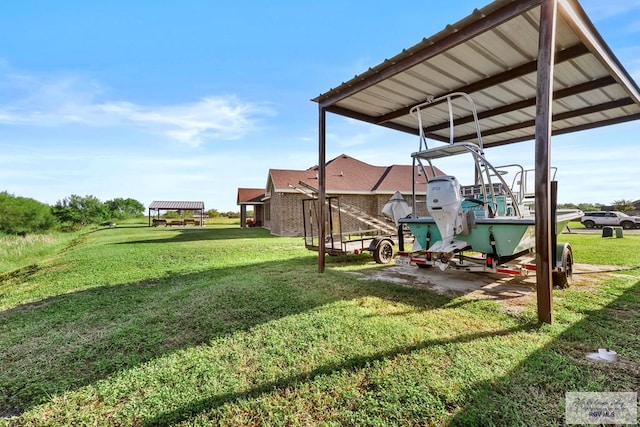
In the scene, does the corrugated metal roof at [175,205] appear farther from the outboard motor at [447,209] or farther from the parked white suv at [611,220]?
the parked white suv at [611,220]

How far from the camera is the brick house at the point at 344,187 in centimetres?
1719

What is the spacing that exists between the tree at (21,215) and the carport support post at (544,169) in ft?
99.4

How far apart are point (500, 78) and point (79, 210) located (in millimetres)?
45392

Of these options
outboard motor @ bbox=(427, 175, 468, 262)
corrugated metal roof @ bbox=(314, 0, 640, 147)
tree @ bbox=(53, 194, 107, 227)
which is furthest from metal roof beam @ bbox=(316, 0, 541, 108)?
tree @ bbox=(53, 194, 107, 227)

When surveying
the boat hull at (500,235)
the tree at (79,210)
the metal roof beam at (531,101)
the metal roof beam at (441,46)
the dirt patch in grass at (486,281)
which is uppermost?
the metal roof beam at (531,101)

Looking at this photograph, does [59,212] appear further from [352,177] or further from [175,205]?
[352,177]

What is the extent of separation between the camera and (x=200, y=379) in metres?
2.37

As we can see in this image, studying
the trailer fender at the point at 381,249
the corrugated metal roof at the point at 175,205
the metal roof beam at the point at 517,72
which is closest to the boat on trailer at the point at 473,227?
the metal roof beam at the point at 517,72

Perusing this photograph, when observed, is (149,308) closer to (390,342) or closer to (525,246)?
(390,342)

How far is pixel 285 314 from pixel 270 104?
1011 cm

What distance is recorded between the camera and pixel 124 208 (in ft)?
163

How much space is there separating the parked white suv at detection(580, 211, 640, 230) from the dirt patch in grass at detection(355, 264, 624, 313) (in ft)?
69.6

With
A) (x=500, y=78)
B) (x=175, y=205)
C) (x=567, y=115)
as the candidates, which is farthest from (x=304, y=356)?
(x=175, y=205)

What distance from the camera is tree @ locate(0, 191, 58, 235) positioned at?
2089 cm
